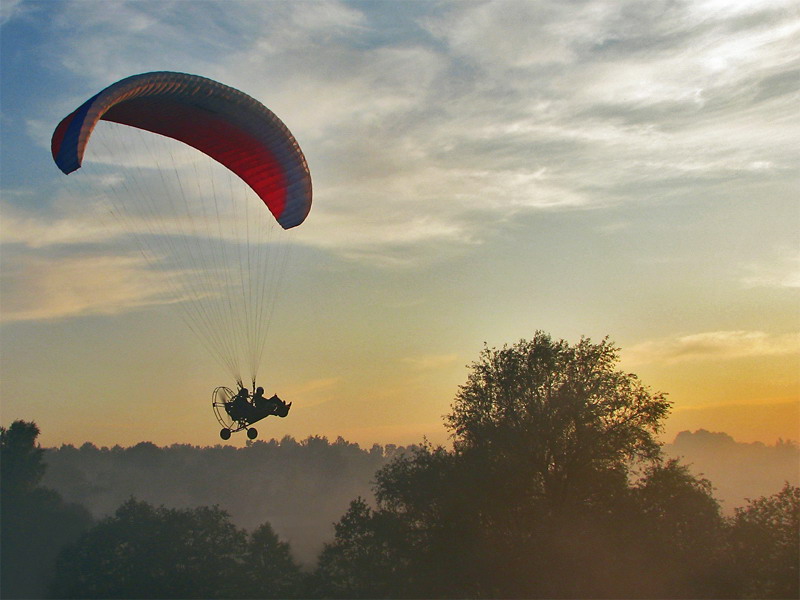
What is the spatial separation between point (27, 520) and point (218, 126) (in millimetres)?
59541

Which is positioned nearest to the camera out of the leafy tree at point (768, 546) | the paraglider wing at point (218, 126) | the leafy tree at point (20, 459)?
the paraglider wing at point (218, 126)

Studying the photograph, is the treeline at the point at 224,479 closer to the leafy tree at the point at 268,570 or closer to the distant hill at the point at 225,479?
the distant hill at the point at 225,479

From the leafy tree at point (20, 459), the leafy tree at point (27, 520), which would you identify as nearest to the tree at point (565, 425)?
the leafy tree at point (27, 520)

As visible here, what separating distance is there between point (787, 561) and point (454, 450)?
13.5 metres

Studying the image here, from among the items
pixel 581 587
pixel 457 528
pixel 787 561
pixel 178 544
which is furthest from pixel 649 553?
pixel 178 544

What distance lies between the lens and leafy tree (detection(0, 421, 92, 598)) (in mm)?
64188

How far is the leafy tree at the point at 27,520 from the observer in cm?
6419

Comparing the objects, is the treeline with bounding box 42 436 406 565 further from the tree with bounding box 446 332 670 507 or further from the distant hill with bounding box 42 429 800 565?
the tree with bounding box 446 332 670 507

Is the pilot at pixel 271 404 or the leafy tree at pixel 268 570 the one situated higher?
the pilot at pixel 271 404

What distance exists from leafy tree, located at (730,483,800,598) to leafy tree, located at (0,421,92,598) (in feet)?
164

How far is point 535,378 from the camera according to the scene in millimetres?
33750

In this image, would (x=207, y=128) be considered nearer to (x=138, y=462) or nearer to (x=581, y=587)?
(x=581, y=587)

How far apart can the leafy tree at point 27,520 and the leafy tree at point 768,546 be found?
50.0 metres

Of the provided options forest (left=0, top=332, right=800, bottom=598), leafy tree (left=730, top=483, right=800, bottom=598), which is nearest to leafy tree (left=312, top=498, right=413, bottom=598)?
forest (left=0, top=332, right=800, bottom=598)
